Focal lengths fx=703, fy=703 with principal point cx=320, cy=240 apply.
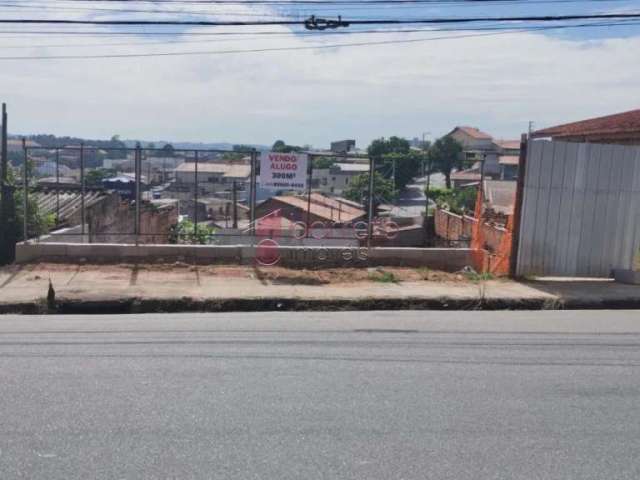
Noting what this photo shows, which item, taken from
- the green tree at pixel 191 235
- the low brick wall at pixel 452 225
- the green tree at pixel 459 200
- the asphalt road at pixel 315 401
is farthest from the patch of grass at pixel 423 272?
the green tree at pixel 459 200

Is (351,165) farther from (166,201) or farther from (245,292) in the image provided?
(245,292)

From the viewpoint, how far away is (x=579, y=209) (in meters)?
12.4

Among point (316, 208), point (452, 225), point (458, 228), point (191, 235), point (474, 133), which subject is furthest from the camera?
point (474, 133)

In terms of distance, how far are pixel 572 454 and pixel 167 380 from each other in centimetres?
326

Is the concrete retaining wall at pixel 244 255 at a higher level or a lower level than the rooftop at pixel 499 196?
lower

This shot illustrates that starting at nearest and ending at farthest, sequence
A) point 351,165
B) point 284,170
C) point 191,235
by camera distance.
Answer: point 284,170 → point 191,235 → point 351,165

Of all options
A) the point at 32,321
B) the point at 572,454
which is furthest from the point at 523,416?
the point at 32,321

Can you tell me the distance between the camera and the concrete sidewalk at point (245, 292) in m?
9.95

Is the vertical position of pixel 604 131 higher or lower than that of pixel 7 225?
higher

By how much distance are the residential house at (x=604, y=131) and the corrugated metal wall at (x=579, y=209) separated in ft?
23.9

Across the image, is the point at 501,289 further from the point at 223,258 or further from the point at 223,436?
Answer: the point at 223,436

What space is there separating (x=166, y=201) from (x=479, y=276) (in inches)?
614

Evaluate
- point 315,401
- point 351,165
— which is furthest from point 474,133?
point 315,401

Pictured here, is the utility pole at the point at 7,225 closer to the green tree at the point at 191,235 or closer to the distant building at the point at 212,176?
the green tree at the point at 191,235
